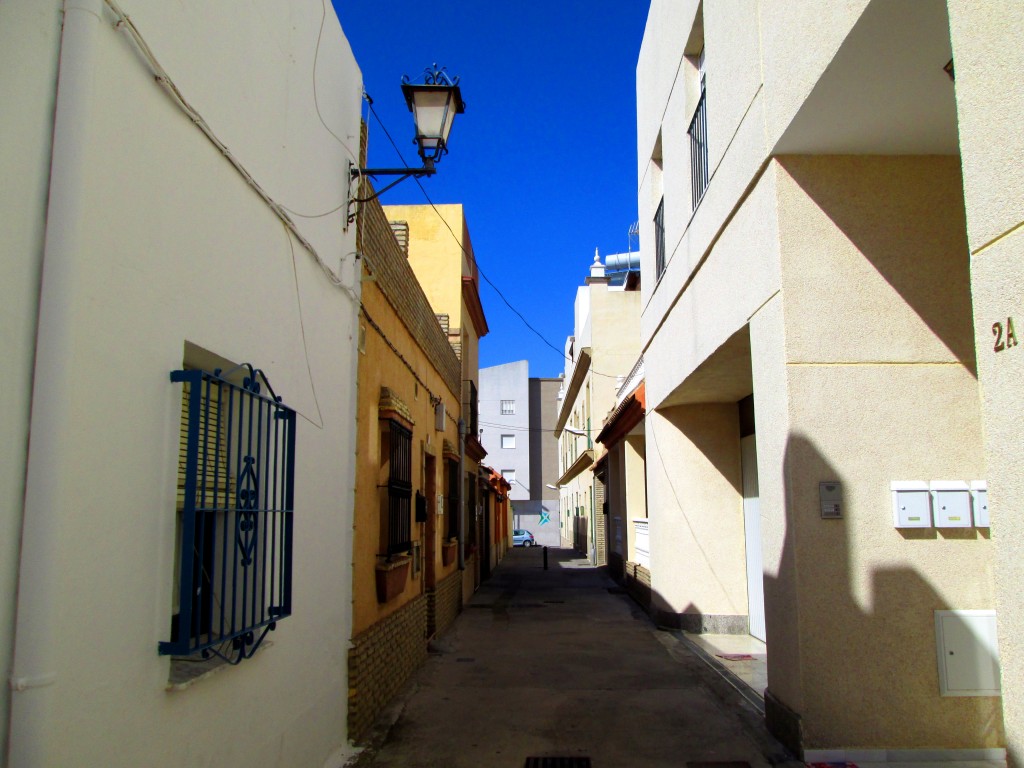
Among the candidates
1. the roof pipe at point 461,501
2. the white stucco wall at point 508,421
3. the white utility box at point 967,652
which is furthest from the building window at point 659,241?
the white stucco wall at point 508,421

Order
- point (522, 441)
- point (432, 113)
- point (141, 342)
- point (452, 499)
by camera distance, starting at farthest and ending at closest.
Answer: point (522, 441) < point (452, 499) < point (432, 113) < point (141, 342)

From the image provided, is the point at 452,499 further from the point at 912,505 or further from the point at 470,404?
the point at 912,505

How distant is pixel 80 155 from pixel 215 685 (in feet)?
7.43

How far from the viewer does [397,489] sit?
7723 millimetres

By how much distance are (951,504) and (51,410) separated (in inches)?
195

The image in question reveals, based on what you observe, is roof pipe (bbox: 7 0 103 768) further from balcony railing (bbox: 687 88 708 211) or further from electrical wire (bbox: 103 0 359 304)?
balcony railing (bbox: 687 88 708 211)

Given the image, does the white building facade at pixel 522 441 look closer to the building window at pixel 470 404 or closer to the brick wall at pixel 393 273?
the building window at pixel 470 404

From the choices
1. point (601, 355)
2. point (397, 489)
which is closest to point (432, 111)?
point (397, 489)

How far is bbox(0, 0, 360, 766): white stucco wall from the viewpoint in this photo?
8.27 feet

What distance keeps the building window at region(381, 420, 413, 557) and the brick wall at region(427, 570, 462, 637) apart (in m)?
2.10

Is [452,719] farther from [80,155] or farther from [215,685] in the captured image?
[80,155]

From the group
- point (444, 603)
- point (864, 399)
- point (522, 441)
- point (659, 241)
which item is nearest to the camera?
point (864, 399)

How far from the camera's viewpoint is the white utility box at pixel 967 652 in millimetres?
5070

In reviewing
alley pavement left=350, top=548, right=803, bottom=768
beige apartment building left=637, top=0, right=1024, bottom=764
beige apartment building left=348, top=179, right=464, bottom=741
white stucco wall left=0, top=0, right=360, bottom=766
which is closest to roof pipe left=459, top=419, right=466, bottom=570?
alley pavement left=350, top=548, right=803, bottom=768
